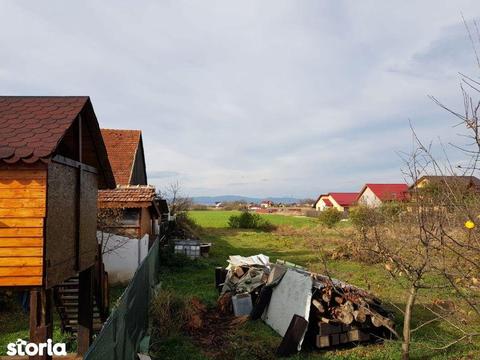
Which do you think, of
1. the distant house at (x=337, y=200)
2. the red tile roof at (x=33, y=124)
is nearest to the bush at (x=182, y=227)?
the red tile roof at (x=33, y=124)

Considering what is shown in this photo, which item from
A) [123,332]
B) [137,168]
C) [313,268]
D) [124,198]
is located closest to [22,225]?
[123,332]

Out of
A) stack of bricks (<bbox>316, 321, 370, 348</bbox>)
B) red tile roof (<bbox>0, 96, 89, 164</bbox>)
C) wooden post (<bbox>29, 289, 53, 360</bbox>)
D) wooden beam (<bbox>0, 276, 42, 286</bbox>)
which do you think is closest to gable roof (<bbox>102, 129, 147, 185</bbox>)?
red tile roof (<bbox>0, 96, 89, 164</bbox>)

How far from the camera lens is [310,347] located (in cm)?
831

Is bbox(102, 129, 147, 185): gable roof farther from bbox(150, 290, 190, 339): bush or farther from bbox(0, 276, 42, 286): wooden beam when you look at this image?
bbox(0, 276, 42, 286): wooden beam

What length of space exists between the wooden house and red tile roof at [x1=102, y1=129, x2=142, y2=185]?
14.1 metres

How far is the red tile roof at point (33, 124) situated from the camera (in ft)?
15.9

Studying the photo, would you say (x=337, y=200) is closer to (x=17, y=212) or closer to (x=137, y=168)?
(x=137, y=168)

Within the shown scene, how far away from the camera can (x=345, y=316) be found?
8.41 metres

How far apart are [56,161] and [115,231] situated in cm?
966

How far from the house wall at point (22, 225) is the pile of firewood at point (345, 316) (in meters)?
5.66

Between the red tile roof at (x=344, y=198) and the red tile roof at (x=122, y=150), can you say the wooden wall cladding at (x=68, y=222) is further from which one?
the red tile roof at (x=344, y=198)

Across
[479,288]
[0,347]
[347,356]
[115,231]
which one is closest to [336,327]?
[347,356]

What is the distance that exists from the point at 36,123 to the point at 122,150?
699 inches

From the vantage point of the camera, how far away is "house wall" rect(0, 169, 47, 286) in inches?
194
